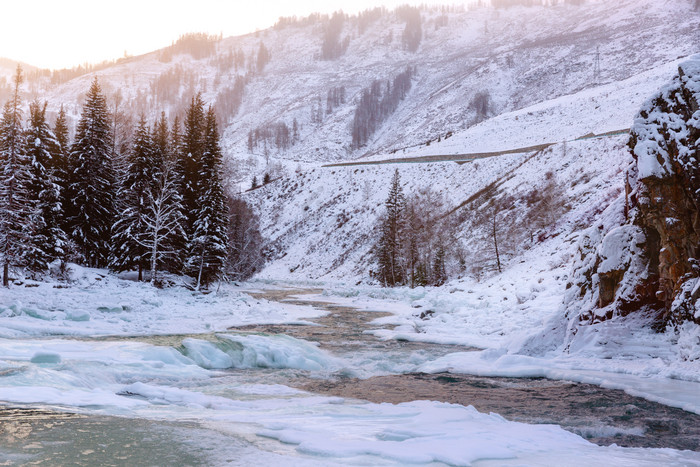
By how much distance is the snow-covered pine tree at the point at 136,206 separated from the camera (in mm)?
33500

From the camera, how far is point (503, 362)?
13.7 metres

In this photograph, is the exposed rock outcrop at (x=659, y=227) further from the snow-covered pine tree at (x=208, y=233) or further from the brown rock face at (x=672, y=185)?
the snow-covered pine tree at (x=208, y=233)

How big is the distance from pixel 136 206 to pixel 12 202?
878 cm

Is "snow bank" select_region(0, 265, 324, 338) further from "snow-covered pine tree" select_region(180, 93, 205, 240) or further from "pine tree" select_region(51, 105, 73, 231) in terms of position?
"snow-covered pine tree" select_region(180, 93, 205, 240)

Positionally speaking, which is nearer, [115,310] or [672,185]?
[672,185]

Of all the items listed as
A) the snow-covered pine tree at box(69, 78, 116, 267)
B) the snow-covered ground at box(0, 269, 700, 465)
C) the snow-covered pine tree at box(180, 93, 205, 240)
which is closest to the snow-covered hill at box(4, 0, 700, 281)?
the snow-covered pine tree at box(180, 93, 205, 240)

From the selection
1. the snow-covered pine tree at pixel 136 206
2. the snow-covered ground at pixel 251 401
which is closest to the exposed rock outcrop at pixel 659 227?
the snow-covered ground at pixel 251 401

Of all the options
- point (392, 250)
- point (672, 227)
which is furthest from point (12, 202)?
point (392, 250)

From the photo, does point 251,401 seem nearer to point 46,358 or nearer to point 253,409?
point 253,409

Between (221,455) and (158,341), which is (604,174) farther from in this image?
(221,455)

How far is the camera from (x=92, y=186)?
34844 millimetres

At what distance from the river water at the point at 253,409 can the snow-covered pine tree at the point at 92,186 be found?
2279cm

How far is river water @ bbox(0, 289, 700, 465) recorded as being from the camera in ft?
18.9

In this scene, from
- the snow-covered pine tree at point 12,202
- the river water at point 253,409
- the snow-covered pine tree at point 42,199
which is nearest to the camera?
the river water at point 253,409
